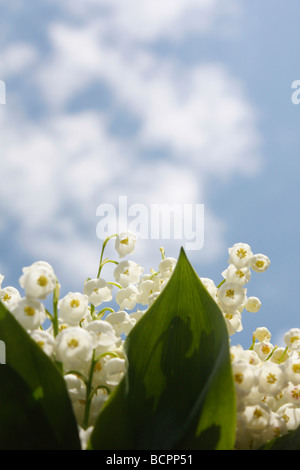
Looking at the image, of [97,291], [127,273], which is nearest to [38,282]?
[97,291]

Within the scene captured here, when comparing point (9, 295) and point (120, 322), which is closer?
point (120, 322)

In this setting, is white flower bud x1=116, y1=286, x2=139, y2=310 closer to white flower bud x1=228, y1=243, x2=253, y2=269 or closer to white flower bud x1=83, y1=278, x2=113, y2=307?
white flower bud x1=83, y1=278, x2=113, y2=307

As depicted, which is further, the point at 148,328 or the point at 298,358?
the point at 298,358

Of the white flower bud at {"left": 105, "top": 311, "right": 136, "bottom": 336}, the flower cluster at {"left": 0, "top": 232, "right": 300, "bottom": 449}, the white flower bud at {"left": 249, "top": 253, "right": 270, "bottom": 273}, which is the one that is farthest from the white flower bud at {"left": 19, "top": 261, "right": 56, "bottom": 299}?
the white flower bud at {"left": 249, "top": 253, "right": 270, "bottom": 273}

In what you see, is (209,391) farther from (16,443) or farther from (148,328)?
(16,443)

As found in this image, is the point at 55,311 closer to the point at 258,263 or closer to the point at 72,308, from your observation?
the point at 72,308

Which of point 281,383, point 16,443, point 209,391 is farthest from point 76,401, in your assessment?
point 281,383
